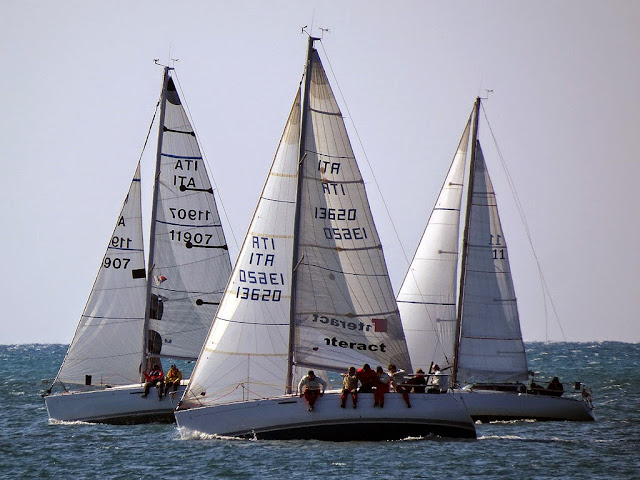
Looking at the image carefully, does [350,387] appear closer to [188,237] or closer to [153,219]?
[188,237]

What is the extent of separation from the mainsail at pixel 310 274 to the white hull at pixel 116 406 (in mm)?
5847

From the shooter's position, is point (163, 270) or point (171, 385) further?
point (163, 270)

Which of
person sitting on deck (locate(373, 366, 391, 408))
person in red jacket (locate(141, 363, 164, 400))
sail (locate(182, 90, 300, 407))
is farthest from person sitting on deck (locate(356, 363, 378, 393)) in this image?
person in red jacket (locate(141, 363, 164, 400))

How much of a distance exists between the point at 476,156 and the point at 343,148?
10063mm

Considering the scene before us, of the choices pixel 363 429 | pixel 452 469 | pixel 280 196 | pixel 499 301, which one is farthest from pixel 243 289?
pixel 499 301

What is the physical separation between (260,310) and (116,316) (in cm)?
933

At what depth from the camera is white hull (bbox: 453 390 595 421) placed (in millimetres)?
40312

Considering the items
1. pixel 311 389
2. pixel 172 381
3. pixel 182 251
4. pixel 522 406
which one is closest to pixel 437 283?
pixel 522 406

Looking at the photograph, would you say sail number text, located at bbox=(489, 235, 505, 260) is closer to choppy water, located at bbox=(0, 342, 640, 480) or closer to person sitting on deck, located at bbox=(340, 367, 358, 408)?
choppy water, located at bbox=(0, 342, 640, 480)

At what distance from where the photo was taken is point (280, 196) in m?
34.2

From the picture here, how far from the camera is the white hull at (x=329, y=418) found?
32.3m

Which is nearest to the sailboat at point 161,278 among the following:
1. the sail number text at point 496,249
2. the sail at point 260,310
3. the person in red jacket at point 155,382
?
the person in red jacket at point 155,382

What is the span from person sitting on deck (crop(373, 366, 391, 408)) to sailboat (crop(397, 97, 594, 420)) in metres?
8.62

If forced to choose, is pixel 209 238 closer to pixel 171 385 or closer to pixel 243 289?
pixel 171 385
